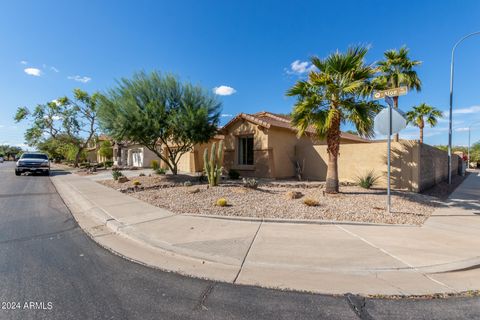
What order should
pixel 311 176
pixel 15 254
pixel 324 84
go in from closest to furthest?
pixel 15 254, pixel 324 84, pixel 311 176

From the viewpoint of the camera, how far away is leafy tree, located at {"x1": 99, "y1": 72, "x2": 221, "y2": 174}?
39.1ft

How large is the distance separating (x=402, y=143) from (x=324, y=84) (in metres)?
5.29

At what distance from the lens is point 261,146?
13969 millimetres

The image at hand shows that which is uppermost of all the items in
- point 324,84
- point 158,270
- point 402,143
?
point 324,84

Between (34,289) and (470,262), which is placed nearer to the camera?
(34,289)

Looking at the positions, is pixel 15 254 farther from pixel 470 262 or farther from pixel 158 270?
pixel 470 262

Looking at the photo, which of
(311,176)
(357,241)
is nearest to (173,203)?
(357,241)

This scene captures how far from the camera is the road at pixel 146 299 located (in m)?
2.56

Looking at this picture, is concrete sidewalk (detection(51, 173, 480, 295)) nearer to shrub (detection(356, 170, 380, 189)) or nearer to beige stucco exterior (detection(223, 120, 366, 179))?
shrub (detection(356, 170, 380, 189))

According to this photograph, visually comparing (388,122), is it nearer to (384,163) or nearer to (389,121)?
(389,121)

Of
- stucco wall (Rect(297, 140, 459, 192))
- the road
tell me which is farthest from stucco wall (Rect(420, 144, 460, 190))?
the road

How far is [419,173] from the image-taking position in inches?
406

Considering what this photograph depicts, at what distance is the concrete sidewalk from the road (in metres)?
0.24

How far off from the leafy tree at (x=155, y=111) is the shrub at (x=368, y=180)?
27.7 feet
